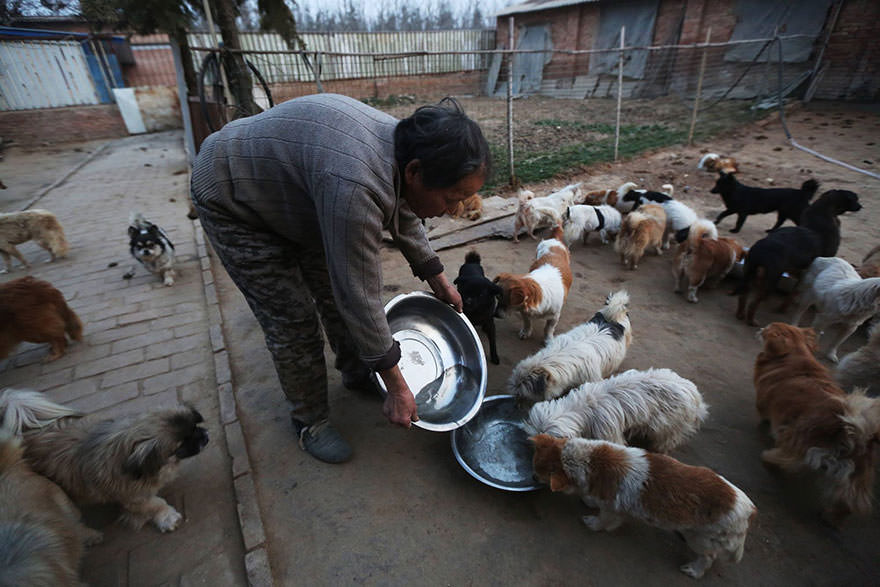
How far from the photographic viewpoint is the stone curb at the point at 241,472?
6.86 ft

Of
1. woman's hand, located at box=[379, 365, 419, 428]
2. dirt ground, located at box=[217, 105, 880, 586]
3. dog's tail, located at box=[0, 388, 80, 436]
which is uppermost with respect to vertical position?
woman's hand, located at box=[379, 365, 419, 428]

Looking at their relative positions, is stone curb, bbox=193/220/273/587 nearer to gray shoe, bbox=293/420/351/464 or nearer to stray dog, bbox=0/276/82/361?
gray shoe, bbox=293/420/351/464

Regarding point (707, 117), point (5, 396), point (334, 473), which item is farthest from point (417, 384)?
point (707, 117)

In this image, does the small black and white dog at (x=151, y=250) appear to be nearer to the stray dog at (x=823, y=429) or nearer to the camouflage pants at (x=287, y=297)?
the camouflage pants at (x=287, y=297)

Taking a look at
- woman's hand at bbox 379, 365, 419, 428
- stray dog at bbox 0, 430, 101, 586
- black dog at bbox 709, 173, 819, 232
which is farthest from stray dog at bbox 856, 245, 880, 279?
stray dog at bbox 0, 430, 101, 586

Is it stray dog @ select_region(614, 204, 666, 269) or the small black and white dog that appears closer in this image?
the small black and white dog

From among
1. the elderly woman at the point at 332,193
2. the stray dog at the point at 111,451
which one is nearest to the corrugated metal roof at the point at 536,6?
the elderly woman at the point at 332,193

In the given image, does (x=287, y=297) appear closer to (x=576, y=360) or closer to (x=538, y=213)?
(x=576, y=360)

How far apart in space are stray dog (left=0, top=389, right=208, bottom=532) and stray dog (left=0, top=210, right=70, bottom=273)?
490 cm

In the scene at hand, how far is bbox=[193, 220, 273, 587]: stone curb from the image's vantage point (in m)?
2.09

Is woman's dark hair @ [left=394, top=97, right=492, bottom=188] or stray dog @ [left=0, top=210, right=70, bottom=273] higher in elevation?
woman's dark hair @ [left=394, top=97, right=492, bottom=188]

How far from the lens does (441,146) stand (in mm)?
1541

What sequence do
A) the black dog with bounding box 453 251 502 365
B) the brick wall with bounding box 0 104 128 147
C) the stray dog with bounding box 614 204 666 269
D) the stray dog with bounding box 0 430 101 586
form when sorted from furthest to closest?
the brick wall with bounding box 0 104 128 147 → the stray dog with bounding box 614 204 666 269 → the black dog with bounding box 453 251 502 365 → the stray dog with bounding box 0 430 101 586

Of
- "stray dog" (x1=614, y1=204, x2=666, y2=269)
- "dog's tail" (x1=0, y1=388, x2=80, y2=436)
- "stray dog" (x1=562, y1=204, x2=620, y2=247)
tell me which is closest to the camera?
"dog's tail" (x1=0, y1=388, x2=80, y2=436)
